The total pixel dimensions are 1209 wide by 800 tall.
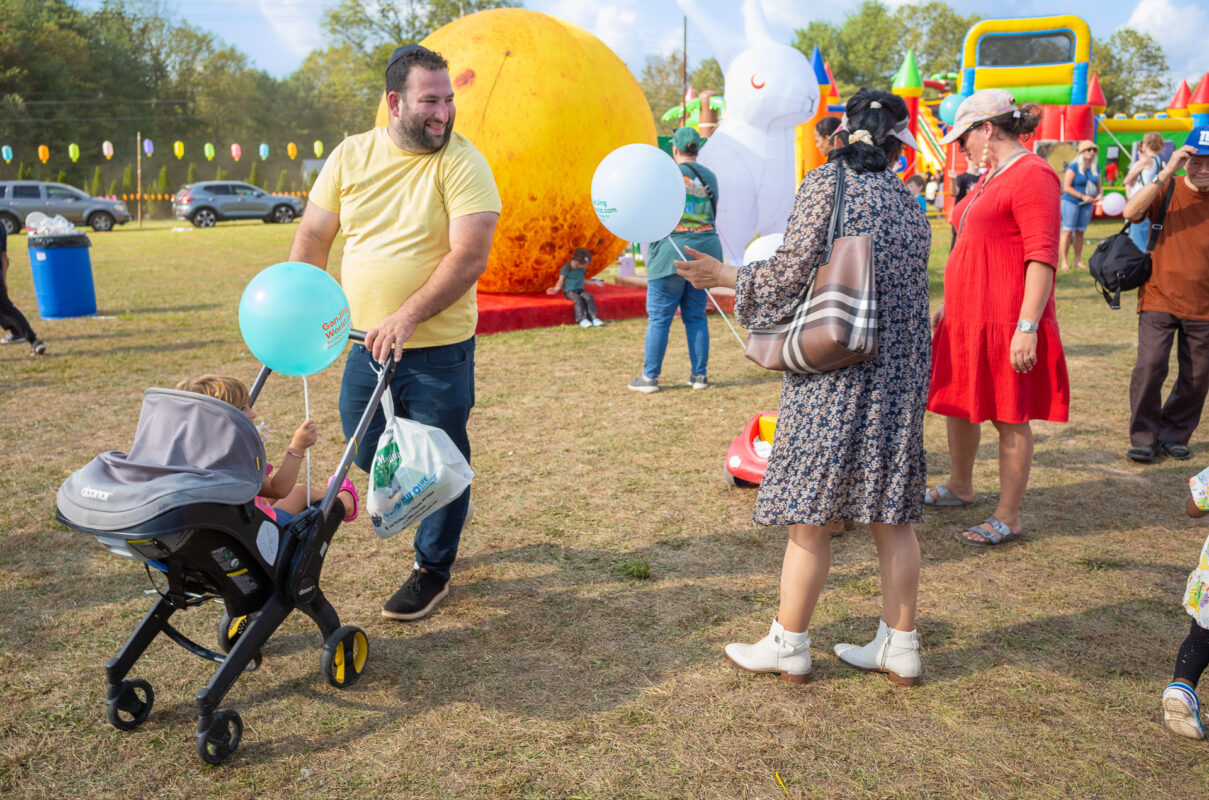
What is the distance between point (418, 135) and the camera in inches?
121

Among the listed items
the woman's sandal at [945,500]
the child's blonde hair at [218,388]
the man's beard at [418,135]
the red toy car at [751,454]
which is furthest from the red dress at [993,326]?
the child's blonde hair at [218,388]

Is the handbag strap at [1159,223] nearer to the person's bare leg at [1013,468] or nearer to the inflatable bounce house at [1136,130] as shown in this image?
the person's bare leg at [1013,468]

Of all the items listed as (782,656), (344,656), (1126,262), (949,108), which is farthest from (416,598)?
(949,108)

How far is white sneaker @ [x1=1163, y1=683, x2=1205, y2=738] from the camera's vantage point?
2.69 metres

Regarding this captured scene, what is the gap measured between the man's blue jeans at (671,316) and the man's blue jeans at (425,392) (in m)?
3.55

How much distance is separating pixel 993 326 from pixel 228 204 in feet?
99.8

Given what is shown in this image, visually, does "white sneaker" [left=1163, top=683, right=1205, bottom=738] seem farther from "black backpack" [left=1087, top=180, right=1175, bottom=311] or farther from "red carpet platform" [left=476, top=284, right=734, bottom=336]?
"red carpet platform" [left=476, top=284, right=734, bottom=336]

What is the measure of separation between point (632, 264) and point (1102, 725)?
10.7m

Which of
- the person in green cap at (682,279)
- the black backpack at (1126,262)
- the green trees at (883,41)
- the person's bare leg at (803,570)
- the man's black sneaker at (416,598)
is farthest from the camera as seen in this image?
the green trees at (883,41)

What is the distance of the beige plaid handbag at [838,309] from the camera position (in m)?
2.55

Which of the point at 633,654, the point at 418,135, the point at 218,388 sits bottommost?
the point at 633,654

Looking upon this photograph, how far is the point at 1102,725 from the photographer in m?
2.78

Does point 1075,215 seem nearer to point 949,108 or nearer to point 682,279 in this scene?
point 949,108

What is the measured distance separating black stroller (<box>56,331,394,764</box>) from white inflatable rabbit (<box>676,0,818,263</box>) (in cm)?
745
